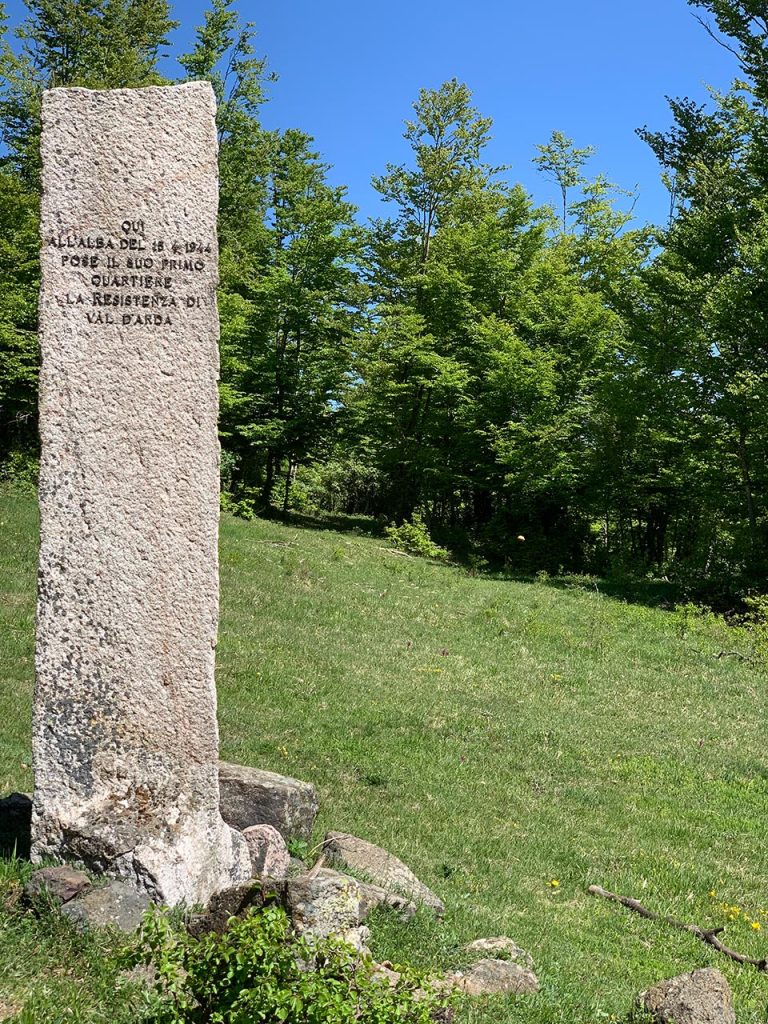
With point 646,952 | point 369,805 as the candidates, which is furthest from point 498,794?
point 646,952

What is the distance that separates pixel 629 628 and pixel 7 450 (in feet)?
84.3

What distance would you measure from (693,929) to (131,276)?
689 centimetres

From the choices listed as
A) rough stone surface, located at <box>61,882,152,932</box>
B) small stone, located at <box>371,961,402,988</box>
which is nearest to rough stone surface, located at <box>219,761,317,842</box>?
rough stone surface, located at <box>61,882,152,932</box>

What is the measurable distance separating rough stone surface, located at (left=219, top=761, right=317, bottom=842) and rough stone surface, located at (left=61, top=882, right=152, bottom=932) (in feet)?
5.17

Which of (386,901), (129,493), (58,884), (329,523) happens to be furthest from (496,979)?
(329,523)

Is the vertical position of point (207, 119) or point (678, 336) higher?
point (678, 336)

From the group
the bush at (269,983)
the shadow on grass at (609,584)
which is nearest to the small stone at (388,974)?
the bush at (269,983)

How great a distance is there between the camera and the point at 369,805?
9.53 m

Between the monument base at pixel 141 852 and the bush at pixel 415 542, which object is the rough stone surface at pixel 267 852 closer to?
the monument base at pixel 141 852

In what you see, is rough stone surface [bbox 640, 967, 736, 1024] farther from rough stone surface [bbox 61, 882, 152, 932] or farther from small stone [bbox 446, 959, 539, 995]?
rough stone surface [bbox 61, 882, 152, 932]

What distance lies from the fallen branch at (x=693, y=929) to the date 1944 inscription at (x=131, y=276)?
627cm

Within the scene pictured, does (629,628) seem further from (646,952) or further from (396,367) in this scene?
(396,367)

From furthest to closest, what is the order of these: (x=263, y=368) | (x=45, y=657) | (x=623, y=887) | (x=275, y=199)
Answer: (x=275, y=199) → (x=263, y=368) → (x=623, y=887) → (x=45, y=657)

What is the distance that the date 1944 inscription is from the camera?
6.05 m
